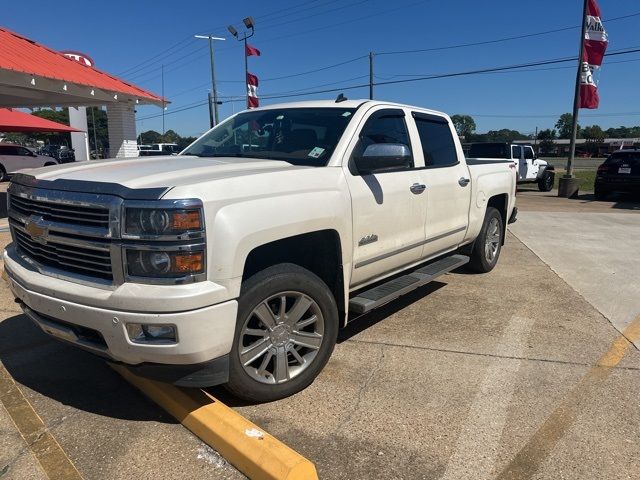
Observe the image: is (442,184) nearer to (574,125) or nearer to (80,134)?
(574,125)

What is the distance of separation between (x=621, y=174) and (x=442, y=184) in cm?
1391

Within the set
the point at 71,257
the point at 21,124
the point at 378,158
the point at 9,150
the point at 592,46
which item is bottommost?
the point at 71,257

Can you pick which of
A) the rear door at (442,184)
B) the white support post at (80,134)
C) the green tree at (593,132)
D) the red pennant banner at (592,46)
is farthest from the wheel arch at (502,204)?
the green tree at (593,132)

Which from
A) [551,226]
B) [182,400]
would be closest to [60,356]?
[182,400]

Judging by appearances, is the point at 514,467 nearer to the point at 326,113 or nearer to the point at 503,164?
the point at 326,113

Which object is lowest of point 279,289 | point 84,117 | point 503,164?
point 279,289

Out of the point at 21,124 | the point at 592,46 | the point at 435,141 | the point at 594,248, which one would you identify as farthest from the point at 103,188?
the point at 21,124

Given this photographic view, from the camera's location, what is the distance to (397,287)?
14.1ft

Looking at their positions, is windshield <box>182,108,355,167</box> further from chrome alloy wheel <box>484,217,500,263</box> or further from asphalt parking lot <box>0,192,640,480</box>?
chrome alloy wheel <box>484,217,500,263</box>

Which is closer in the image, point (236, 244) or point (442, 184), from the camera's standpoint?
point (236, 244)

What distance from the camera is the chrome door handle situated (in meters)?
4.28

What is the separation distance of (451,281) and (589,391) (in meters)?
2.83

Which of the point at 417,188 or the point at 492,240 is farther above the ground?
the point at 417,188

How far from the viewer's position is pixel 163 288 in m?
2.60
